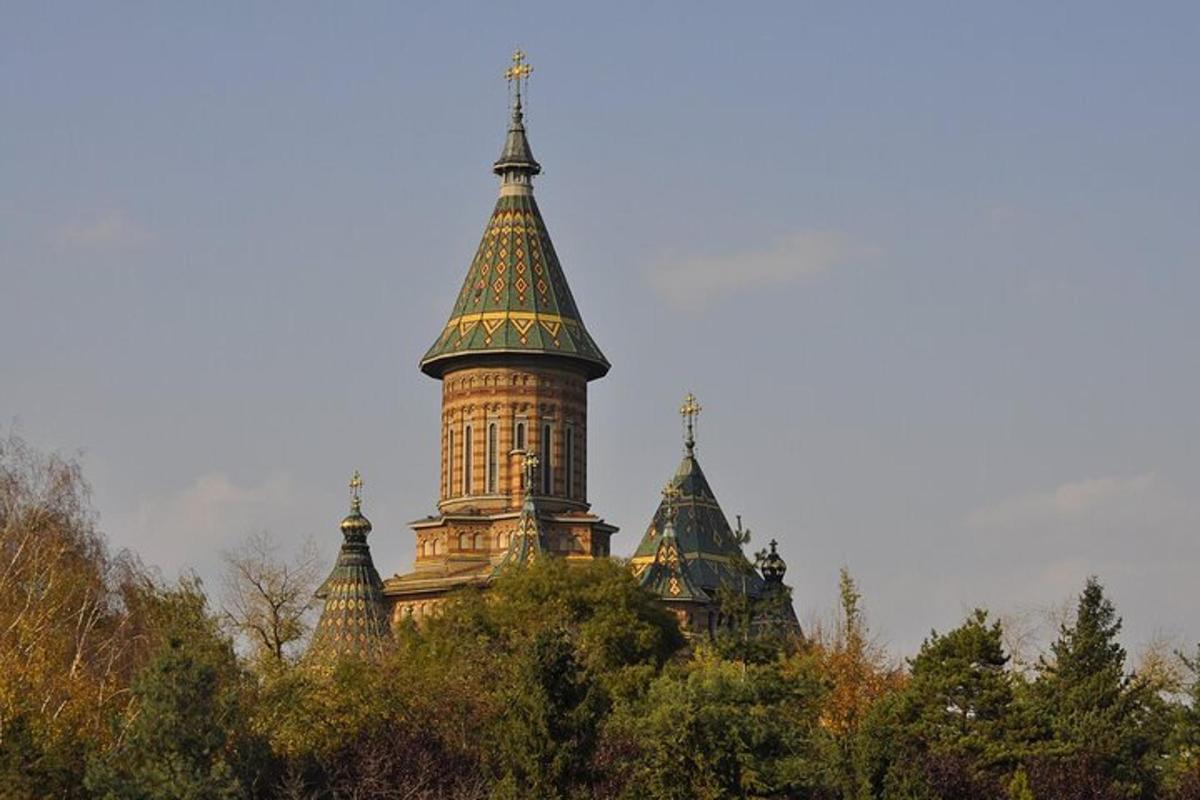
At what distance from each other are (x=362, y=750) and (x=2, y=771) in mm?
7466

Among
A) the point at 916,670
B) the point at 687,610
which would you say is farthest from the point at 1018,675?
the point at 687,610

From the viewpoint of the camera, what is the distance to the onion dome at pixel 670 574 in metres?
81.9

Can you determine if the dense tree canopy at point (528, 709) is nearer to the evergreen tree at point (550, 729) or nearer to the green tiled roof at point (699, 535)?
the evergreen tree at point (550, 729)

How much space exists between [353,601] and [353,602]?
0.22 ft

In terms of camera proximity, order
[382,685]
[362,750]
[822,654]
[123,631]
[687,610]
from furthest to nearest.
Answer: [687,610]
[822,654]
[123,631]
[382,685]
[362,750]

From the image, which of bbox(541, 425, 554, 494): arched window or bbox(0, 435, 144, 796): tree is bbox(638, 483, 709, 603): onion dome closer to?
bbox(541, 425, 554, 494): arched window

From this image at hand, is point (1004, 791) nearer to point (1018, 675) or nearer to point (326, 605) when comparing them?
point (1018, 675)

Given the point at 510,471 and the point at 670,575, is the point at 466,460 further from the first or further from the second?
the point at 670,575

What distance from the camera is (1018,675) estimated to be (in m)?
64.2

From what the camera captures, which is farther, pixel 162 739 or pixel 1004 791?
pixel 1004 791

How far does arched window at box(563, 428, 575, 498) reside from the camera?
285 feet

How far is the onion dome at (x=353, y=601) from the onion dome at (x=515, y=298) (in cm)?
574

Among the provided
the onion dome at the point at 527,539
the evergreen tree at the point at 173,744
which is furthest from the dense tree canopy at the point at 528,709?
the onion dome at the point at 527,539

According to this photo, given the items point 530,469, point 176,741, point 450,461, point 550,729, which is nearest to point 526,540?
point 530,469
